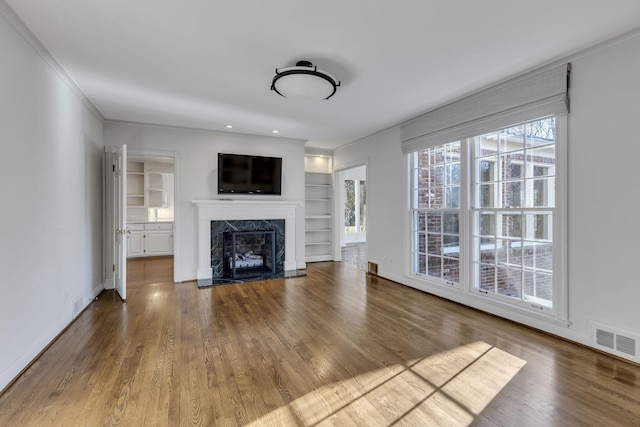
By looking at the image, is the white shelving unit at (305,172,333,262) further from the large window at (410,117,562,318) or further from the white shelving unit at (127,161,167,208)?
the white shelving unit at (127,161,167,208)

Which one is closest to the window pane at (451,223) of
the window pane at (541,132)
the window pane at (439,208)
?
the window pane at (439,208)

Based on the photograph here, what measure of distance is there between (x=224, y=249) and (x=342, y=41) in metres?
3.88

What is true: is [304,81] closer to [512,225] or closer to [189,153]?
[512,225]

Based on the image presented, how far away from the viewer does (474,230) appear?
3.56 m

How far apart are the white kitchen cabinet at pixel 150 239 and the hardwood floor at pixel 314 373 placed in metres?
3.81

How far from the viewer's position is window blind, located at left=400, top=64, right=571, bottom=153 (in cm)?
269

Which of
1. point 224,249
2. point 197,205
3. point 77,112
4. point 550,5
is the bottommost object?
point 224,249

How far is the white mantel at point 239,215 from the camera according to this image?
4.88 meters

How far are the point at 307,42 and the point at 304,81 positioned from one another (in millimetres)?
365

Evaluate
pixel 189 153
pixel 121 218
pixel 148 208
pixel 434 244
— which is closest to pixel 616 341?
pixel 434 244

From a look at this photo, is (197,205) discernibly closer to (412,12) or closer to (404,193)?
(404,193)

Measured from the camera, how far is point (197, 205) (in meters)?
4.84

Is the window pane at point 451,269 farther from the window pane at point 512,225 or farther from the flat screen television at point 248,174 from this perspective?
the flat screen television at point 248,174

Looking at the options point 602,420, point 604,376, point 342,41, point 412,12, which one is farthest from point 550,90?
point 602,420
